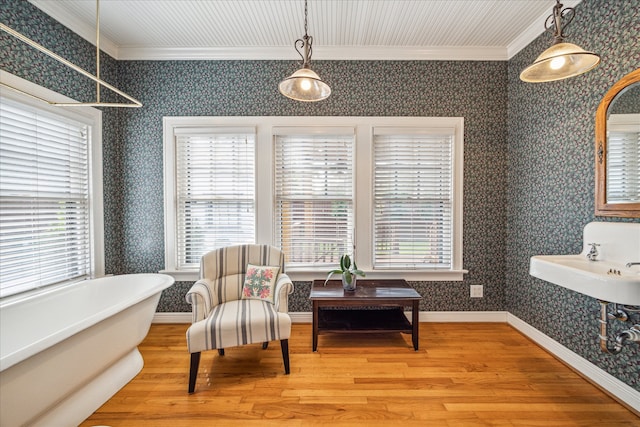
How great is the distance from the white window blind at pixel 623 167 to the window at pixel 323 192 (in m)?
1.15

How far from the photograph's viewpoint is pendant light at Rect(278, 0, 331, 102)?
1.65m

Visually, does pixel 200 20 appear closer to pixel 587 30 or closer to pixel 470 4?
pixel 470 4

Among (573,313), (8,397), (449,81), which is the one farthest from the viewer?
(449,81)

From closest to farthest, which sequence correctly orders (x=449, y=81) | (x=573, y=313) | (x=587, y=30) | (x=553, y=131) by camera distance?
(x=587, y=30), (x=573, y=313), (x=553, y=131), (x=449, y=81)

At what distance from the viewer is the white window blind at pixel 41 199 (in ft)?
6.43

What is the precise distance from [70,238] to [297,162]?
2178mm

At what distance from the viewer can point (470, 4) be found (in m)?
2.27

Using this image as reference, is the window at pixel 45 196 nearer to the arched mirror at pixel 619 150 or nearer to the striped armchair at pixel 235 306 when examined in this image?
the striped armchair at pixel 235 306

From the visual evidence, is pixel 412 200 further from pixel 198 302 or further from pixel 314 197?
pixel 198 302

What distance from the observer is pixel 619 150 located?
6.05 feet

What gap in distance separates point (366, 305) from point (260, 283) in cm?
98

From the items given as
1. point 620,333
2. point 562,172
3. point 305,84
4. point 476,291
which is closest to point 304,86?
point 305,84

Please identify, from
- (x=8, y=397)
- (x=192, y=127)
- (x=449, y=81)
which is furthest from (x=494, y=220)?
(x=8, y=397)

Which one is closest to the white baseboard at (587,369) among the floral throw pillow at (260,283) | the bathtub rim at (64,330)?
the floral throw pillow at (260,283)
